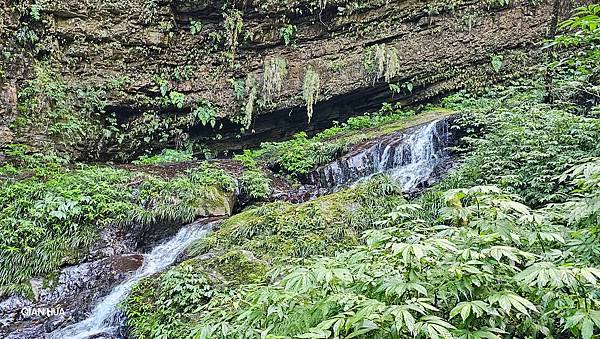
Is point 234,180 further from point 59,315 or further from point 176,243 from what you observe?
point 59,315

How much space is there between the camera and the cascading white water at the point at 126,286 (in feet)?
15.7

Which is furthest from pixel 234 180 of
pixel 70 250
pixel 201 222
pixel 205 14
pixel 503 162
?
pixel 205 14

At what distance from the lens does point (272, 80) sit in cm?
1197

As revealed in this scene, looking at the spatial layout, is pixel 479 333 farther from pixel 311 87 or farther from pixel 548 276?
pixel 311 87

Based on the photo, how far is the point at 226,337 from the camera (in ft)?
6.81

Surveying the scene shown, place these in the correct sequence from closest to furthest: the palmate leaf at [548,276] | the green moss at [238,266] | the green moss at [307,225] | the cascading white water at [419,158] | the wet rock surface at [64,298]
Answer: the palmate leaf at [548,276] → the green moss at [238,266] → the wet rock surface at [64,298] → the green moss at [307,225] → the cascading white water at [419,158]

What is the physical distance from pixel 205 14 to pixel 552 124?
9.50 meters

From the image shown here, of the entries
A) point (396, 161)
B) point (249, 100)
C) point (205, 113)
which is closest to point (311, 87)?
point (249, 100)

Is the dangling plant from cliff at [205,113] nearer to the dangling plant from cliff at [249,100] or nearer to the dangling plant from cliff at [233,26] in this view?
the dangling plant from cliff at [249,100]

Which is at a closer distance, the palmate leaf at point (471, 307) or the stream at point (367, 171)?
the palmate leaf at point (471, 307)

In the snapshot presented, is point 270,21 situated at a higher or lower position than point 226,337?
higher

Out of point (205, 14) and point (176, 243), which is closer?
point (176, 243)

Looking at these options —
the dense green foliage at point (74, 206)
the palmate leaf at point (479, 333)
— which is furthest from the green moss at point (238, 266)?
the palmate leaf at point (479, 333)

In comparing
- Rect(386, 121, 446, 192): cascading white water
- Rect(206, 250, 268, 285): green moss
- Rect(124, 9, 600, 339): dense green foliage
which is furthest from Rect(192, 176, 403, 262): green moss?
Rect(124, 9, 600, 339): dense green foliage
